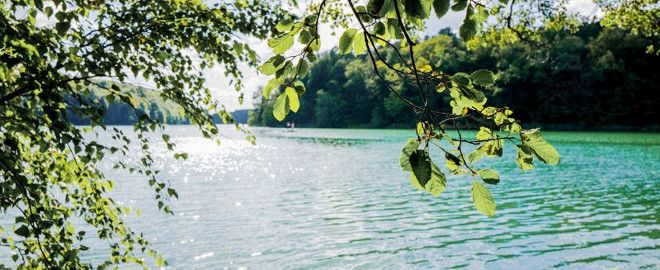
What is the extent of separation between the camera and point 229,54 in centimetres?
550

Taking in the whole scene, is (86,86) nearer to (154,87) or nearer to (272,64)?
(154,87)

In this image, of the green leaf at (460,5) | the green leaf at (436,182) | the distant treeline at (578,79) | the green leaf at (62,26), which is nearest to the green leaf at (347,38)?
the green leaf at (460,5)

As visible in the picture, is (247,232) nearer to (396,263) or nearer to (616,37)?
(396,263)

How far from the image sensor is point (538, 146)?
1641 millimetres

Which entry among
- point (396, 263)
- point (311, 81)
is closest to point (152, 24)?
point (396, 263)

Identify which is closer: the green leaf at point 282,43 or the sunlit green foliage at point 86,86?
the green leaf at point 282,43

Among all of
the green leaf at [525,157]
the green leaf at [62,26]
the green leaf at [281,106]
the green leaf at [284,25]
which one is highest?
the green leaf at [62,26]

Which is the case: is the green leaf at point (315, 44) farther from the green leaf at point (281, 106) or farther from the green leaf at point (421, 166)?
the green leaf at point (421, 166)

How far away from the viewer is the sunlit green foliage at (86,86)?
126 inches

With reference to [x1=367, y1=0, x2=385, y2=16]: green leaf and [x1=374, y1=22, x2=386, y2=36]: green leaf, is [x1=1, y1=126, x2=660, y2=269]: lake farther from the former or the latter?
[x1=367, y1=0, x2=385, y2=16]: green leaf

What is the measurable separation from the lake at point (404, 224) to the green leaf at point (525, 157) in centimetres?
1005

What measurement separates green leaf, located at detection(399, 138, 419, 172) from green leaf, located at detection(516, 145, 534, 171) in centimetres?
42

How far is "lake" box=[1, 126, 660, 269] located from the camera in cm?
1185

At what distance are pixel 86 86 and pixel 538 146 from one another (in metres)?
4.01
